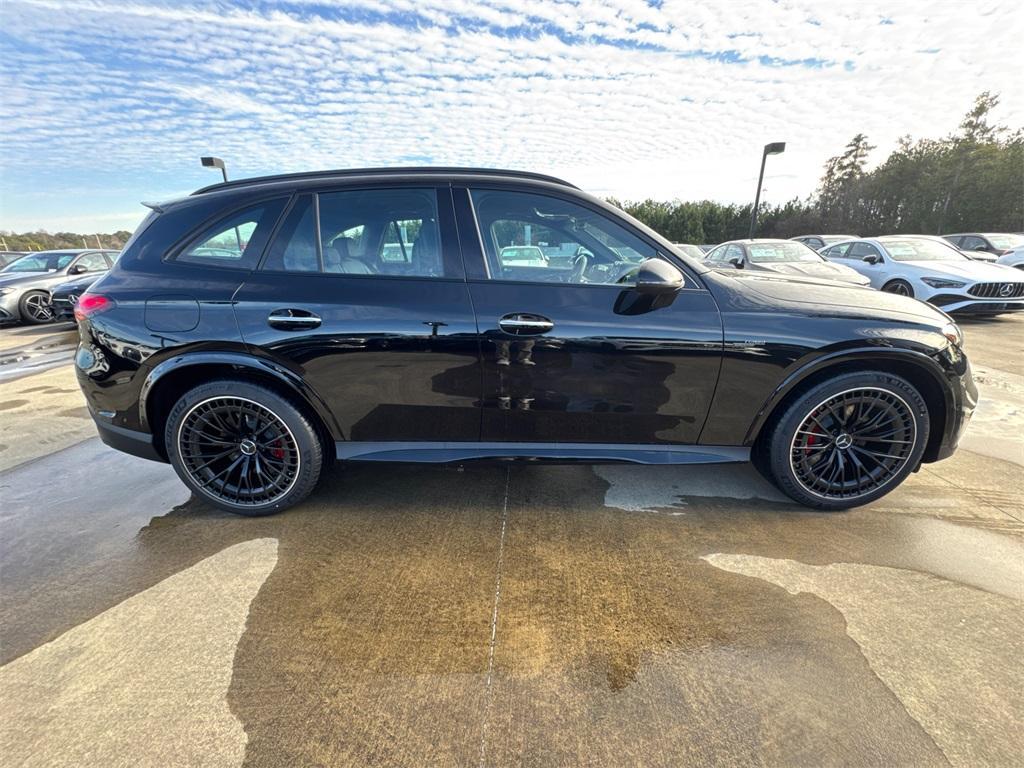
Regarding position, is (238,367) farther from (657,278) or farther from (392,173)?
(657,278)

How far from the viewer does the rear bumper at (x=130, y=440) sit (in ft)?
8.25

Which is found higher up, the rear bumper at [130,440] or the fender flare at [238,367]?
the fender flare at [238,367]

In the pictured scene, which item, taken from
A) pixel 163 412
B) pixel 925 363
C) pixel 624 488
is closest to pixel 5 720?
pixel 163 412

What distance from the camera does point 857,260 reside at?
30.6 feet

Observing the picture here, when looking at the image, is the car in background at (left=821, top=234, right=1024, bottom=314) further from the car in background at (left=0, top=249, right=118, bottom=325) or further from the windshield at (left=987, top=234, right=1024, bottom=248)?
the car in background at (left=0, top=249, right=118, bottom=325)

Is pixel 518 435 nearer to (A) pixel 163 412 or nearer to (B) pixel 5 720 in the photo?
(A) pixel 163 412

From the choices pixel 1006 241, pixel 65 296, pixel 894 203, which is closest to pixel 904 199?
pixel 894 203

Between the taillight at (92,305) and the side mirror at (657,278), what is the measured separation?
8.82 feet

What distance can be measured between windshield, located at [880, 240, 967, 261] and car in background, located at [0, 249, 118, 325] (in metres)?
15.3

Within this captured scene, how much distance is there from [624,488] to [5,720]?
274 centimetres

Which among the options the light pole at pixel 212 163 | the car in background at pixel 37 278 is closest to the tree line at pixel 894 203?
the light pole at pixel 212 163

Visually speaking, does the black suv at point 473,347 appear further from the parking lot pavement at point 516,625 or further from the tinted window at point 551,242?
the parking lot pavement at point 516,625

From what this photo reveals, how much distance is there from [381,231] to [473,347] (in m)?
0.81

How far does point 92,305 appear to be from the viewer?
7.88ft
